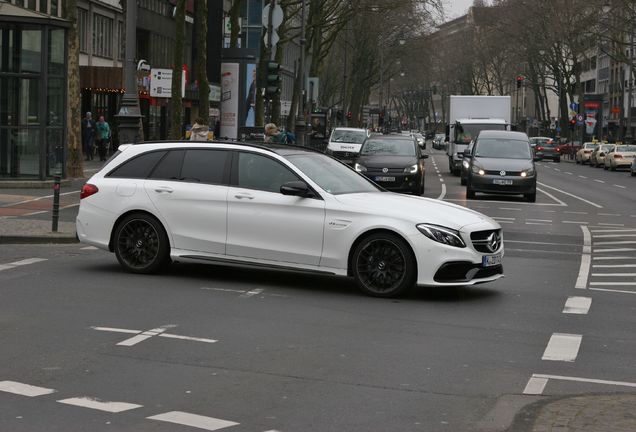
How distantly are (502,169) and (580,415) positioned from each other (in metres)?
24.8

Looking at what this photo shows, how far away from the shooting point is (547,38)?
298ft

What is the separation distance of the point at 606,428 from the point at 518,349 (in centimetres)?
298

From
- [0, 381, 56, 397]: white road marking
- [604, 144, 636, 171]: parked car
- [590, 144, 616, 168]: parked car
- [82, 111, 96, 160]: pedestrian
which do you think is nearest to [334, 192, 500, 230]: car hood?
[0, 381, 56, 397]: white road marking

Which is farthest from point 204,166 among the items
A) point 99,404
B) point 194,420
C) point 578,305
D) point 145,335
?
point 194,420

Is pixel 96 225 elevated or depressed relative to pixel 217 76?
depressed

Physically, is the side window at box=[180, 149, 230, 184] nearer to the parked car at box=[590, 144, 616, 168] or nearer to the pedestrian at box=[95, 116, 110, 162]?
the pedestrian at box=[95, 116, 110, 162]

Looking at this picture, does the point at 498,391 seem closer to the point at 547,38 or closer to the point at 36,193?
the point at 36,193

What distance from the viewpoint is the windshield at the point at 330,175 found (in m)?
13.2

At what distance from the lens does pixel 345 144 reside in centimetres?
4909

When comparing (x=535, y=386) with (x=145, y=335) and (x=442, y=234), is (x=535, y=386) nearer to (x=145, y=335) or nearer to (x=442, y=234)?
(x=145, y=335)

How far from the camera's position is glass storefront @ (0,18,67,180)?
26.5 meters

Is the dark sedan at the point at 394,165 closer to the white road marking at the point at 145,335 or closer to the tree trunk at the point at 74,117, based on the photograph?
the tree trunk at the point at 74,117

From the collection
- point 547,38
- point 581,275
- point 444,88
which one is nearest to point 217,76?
point 547,38

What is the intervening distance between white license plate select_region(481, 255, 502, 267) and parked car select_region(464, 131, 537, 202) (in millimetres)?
18768
